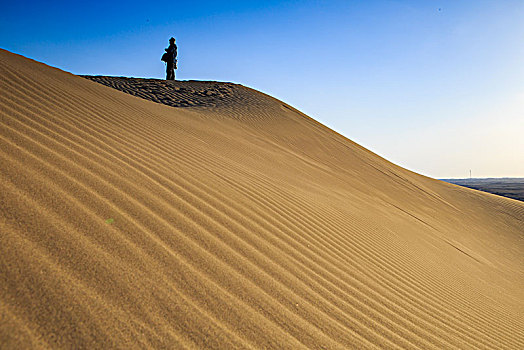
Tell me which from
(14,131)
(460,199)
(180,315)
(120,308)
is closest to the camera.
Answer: (120,308)

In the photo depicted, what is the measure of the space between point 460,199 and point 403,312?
10.9 meters

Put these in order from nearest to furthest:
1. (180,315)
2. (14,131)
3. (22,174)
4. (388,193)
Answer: (180,315) < (22,174) < (14,131) < (388,193)

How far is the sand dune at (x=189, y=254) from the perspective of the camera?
1563 mm

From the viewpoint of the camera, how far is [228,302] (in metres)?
1.97

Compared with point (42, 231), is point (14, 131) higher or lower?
higher

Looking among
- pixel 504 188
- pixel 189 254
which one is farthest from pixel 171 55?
pixel 504 188

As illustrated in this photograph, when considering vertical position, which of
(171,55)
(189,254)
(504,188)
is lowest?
(189,254)

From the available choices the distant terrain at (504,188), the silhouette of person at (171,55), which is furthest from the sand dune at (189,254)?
the distant terrain at (504,188)

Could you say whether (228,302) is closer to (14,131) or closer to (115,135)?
(14,131)

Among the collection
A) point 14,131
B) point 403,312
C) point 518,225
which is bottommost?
point 403,312

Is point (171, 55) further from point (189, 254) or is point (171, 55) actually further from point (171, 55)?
point (189, 254)

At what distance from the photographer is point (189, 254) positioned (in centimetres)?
222

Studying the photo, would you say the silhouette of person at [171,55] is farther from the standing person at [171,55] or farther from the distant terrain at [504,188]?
the distant terrain at [504,188]

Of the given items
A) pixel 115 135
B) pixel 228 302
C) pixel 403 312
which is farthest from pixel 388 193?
pixel 228 302
